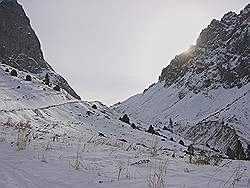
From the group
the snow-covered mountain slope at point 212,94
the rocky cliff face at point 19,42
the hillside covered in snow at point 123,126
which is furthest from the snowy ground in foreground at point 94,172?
the rocky cliff face at point 19,42

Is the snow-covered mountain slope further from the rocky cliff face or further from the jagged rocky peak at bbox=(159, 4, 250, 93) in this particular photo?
the rocky cliff face

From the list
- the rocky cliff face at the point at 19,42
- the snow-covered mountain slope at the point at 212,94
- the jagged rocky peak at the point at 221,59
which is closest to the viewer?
the snow-covered mountain slope at the point at 212,94

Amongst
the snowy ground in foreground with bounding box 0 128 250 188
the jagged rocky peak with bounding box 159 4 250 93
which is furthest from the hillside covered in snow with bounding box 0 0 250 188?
the jagged rocky peak with bounding box 159 4 250 93

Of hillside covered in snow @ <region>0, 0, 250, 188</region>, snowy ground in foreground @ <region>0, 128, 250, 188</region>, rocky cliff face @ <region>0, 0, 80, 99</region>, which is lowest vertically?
snowy ground in foreground @ <region>0, 128, 250, 188</region>

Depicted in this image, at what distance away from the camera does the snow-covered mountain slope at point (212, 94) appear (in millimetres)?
103312

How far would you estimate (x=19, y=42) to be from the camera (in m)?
134

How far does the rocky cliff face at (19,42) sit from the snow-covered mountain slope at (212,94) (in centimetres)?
4486

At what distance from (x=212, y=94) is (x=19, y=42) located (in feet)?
237

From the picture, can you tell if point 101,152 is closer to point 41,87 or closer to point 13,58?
point 41,87

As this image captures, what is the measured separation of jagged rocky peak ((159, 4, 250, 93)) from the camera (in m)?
146

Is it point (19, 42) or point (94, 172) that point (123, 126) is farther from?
point (19, 42)

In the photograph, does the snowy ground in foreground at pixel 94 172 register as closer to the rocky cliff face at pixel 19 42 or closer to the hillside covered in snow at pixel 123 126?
the hillside covered in snow at pixel 123 126

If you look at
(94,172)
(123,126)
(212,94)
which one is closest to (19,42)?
Answer: (212,94)

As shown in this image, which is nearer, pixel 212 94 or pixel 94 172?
pixel 94 172
